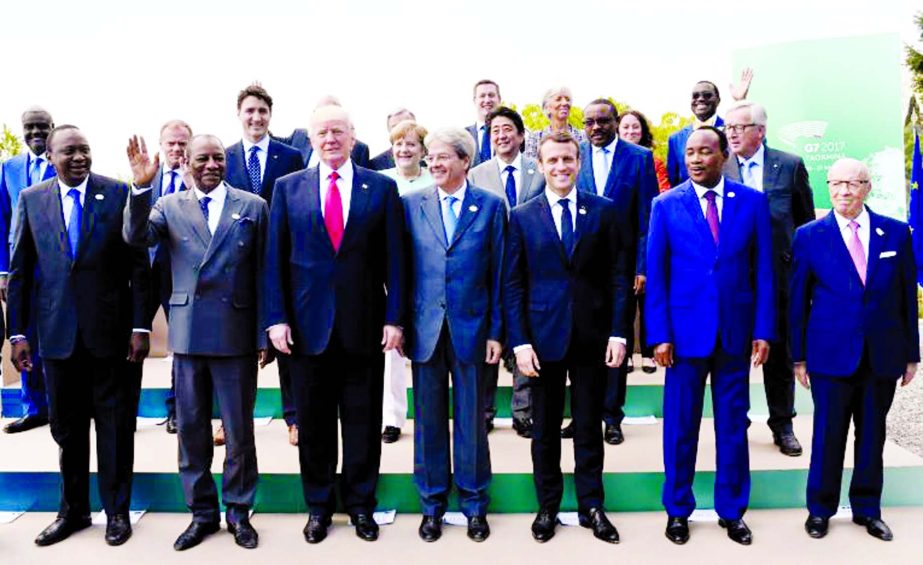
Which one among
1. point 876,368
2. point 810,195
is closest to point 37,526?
point 876,368

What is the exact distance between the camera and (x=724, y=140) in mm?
3553

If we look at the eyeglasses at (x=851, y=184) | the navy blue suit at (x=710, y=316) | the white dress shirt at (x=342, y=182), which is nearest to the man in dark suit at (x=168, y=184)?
the white dress shirt at (x=342, y=182)

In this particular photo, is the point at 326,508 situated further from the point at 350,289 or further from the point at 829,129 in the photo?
the point at 829,129

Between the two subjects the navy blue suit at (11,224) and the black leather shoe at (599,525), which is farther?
the navy blue suit at (11,224)

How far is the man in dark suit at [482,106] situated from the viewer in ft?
17.6

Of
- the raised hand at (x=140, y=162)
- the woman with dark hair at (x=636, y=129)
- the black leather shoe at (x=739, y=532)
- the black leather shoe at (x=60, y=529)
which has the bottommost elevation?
the black leather shoe at (x=60, y=529)

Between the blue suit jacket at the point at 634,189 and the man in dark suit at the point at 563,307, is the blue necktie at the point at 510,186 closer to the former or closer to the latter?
the blue suit jacket at the point at 634,189

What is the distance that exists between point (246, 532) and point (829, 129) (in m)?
12.9

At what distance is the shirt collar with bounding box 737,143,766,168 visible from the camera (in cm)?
433

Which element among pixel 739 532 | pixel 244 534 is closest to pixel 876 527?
pixel 739 532

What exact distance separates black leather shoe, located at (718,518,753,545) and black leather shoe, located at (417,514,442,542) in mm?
1362

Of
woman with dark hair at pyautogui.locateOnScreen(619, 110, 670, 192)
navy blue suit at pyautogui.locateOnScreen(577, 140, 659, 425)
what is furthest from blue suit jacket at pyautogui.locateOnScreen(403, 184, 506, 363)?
woman with dark hair at pyautogui.locateOnScreen(619, 110, 670, 192)

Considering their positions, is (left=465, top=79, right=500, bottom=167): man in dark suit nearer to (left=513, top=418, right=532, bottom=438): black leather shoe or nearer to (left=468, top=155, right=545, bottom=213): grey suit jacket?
(left=468, top=155, right=545, bottom=213): grey suit jacket

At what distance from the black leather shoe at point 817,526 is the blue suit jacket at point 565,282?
1.30m
